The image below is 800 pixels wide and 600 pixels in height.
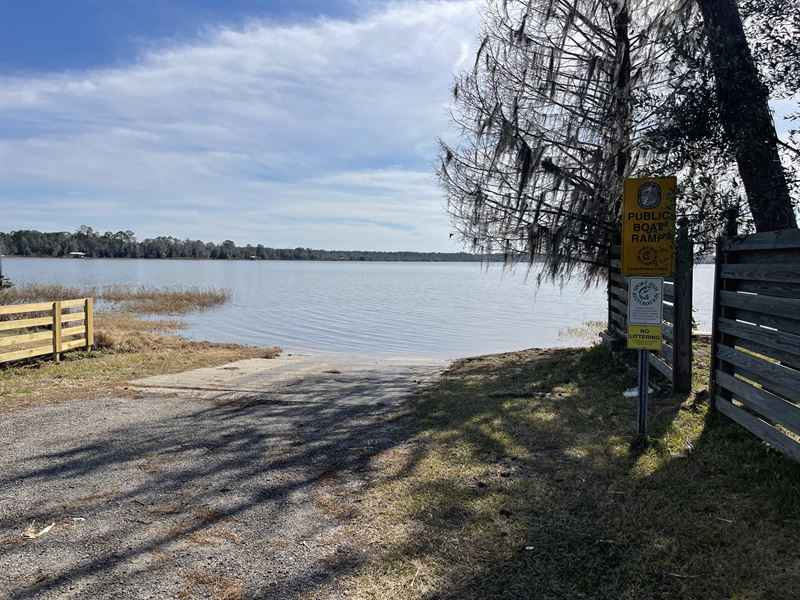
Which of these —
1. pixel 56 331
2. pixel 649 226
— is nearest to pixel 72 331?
pixel 56 331

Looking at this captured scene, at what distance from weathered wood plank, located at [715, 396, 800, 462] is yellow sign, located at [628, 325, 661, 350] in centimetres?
86

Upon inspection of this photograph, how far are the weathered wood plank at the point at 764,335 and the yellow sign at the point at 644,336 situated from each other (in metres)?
0.72

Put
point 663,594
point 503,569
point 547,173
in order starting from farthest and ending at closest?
point 547,173 < point 503,569 < point 663,594

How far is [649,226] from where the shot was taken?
4.70 metres

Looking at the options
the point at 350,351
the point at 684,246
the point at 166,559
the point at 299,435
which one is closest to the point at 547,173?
the point at 684,246

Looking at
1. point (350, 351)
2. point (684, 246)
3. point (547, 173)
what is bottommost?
point (350, 351)

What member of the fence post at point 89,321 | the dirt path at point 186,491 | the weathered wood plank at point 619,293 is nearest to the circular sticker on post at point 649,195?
the dirt path at point 186,491

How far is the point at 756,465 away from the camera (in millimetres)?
3963

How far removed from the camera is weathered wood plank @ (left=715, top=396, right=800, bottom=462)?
3834 mm

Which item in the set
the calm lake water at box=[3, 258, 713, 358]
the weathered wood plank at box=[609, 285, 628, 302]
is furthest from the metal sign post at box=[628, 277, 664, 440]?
the calm lake water at box=[3, 258, 713, 358]

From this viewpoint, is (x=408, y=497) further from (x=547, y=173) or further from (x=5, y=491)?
(x=547, y=173)

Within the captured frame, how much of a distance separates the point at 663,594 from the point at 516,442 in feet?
8.16

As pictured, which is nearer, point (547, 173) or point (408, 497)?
point (408, 497)

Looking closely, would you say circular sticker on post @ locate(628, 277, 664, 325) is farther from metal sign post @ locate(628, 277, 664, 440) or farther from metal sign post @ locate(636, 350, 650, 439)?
metal sign post @ locate(636, 350, 650, 439)
